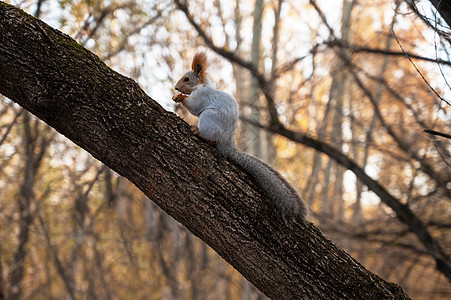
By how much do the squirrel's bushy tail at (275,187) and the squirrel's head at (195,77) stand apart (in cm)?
101

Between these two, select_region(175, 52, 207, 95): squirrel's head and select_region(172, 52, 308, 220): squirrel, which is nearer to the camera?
select_region(172, 52, 308, 220): squirrel

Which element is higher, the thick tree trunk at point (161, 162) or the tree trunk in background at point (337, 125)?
the tree trunk in background at point (337, 125)

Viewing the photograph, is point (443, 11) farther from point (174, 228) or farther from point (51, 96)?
point (174, 228)

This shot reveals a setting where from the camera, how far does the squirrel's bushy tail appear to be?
2.38m

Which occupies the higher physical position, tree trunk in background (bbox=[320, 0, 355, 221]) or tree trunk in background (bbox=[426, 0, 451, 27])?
tree trunk in background (bbox=[320, 0, 355, 221])

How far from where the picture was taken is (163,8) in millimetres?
6086

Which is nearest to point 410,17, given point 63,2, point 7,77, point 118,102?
point 118,102

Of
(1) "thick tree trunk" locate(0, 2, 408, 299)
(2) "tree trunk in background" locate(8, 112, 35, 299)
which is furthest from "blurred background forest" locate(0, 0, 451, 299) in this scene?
(1) "thick tree trunk" locate(0, 2, 408, 299)

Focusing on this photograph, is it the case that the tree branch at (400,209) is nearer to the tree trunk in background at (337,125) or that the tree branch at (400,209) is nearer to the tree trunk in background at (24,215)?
the tree trunk in background at (337,125)

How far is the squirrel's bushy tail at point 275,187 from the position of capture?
93.8 inches

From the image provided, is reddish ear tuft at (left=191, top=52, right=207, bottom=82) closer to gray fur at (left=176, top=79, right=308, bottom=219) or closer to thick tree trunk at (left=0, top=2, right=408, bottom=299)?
gray fur at (left=176, top=79, right=308, bottom=219)

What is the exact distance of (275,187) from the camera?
244 cm

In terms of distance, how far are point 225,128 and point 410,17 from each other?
1.66 meters

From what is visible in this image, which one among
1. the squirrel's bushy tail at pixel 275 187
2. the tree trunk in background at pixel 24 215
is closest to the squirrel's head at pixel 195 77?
the squirrel's bushy tail at pixel 275 187
